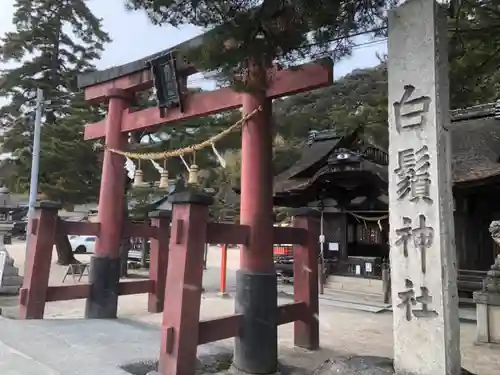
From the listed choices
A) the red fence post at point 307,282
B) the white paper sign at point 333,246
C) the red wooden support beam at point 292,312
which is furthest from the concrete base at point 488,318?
the white paper sign at point 333,246

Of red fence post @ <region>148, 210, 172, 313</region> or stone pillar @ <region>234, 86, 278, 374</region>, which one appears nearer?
stone pillar @ <region>234, 86, 278, 374</region>

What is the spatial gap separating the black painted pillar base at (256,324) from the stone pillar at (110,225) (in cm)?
321

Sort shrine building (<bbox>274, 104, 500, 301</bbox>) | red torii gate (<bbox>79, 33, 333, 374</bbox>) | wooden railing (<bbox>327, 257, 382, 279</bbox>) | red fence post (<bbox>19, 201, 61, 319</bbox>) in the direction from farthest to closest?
1. wooden railing (<bbox>327, 257, 382, 279</bbox>)
2. shrine building (<bbox>274, 104, 500, 301</bbox>)
3. red fence post (<bbox>19, 201, 61, 319</bbox>)
4. red torii gate (<bbox>79, 33, 333, 374</bbox>)

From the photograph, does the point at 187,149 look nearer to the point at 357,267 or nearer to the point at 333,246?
the point at 357,267

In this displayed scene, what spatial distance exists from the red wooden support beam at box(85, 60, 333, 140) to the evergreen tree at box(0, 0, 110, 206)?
22.4 ft

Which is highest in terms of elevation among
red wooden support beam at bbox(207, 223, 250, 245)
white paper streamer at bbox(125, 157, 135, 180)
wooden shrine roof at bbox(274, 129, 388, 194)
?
wooden shrine roof at bbox(274, 129, 388, 194)

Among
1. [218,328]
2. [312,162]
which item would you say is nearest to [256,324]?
[218,328]

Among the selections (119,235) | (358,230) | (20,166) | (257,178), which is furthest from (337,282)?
(20,166)

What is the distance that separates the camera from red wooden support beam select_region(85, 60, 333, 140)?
17.4 feet

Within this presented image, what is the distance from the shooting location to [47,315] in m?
8.62

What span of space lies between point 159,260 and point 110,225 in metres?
1.52

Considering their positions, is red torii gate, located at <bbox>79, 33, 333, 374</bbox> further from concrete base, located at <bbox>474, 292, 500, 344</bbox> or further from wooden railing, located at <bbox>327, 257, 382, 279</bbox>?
wooden railing, located at <bbox>327, 257, 382, 279</bbox>

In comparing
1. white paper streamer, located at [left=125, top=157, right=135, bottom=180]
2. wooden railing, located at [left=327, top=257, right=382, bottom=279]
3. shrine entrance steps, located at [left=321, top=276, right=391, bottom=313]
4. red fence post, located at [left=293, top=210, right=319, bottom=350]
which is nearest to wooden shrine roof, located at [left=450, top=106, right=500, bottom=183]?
wooden railing, located at [left=327, top=257, right=382, bottom=279]

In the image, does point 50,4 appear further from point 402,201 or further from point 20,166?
point 402,201
